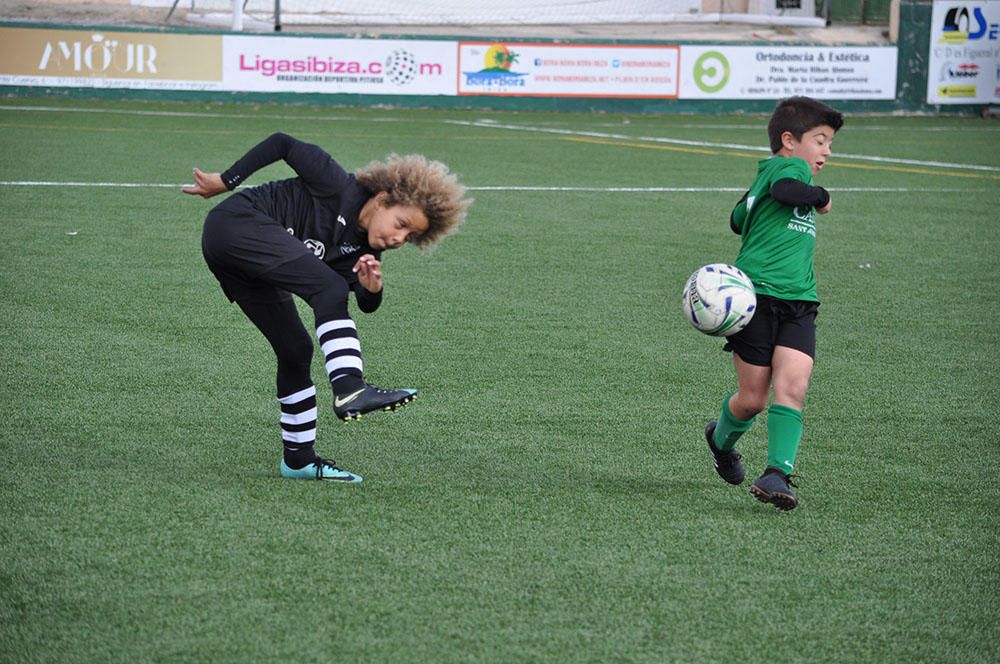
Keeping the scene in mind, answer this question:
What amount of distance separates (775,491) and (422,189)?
1701mm

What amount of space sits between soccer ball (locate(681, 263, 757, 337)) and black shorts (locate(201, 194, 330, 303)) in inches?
54.7

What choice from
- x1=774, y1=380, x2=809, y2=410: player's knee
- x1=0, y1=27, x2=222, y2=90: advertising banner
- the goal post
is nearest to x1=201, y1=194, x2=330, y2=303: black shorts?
x1=774, y1=380, x2=809, y2=410: player's knee

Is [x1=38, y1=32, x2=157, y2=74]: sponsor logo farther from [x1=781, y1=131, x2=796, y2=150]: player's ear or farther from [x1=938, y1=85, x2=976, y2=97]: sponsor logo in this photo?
[x1=781, y1=131, x2=796, y2=150]: player's ear

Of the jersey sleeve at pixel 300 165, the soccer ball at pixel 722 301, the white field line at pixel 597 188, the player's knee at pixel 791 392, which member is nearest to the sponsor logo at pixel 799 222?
the soccer ball at pixel 722 301

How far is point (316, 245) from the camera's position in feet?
17.3

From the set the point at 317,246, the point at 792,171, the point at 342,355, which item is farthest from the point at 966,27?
the point at 342,355

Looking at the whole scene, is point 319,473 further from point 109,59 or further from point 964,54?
point 964,54

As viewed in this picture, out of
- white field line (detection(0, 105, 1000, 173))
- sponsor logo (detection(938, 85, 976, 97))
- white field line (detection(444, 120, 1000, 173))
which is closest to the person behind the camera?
white field line (detection(444, 120, 1000, 173))

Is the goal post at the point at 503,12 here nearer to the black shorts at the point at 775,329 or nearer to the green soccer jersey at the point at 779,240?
the green soccer jersey at the point at 779,240

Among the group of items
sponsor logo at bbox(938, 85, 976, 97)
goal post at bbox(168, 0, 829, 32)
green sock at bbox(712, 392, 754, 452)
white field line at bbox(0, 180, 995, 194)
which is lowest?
green sock at bbox(712, 392, 754, 452)

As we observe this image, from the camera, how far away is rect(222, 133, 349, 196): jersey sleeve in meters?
5.20

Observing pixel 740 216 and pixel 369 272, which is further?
pixel 740 216

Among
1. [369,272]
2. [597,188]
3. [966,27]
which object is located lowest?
[597,188]

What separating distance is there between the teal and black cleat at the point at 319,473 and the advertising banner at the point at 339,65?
68.7 ft
